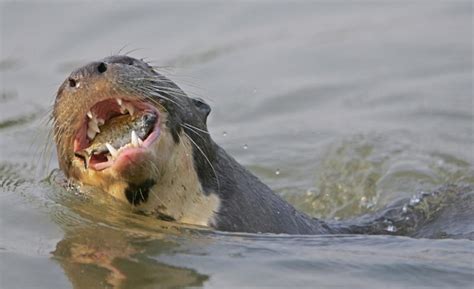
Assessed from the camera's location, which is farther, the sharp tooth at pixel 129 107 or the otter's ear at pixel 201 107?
the otter's ear at pixel 201 107

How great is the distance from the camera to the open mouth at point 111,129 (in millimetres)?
4973

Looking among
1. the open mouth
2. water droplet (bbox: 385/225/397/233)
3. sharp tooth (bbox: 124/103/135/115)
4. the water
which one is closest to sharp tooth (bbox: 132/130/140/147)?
the open mouth

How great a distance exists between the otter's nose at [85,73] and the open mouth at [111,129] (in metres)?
0.12

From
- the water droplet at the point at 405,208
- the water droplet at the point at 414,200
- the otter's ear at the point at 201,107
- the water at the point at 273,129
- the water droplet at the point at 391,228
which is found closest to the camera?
the water at the point at 273,129

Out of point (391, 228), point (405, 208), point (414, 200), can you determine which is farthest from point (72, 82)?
point (414, 200)

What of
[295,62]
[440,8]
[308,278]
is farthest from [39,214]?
[440,8]

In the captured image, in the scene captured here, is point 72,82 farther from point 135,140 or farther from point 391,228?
point 391,228

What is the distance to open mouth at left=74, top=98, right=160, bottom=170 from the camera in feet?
16.3

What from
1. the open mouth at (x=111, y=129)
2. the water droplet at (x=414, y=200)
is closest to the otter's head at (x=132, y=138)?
the open mouth at (x=111, y=129)

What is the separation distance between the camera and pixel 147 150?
4.94 meters

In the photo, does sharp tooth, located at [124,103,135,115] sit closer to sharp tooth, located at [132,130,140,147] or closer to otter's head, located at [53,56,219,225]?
otter's head, located at [53,56,219,225]

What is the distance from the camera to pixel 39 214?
568 cm

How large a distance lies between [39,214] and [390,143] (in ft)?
10.4

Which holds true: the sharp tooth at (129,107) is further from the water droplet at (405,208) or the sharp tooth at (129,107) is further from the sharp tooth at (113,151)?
the water droplet at (405,208)
